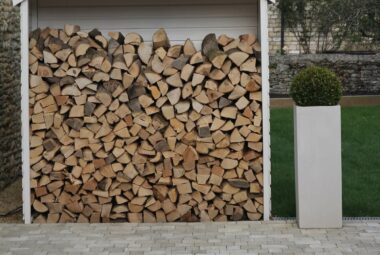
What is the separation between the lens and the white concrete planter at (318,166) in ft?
25.1

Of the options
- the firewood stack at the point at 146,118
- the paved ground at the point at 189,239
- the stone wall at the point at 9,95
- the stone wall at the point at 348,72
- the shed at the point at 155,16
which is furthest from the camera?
the stone wall at the point at 348,72

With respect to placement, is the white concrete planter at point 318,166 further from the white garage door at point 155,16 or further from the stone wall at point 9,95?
the stone wall at point 9,95

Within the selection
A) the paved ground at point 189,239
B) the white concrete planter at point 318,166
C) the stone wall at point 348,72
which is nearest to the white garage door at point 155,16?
the white concrete planter at point 318,166

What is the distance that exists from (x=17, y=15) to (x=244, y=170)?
14.5 ft

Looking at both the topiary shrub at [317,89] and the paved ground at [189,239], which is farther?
the topiary shrub at [317,89]

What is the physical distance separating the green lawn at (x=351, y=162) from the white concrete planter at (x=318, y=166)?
2.40ft

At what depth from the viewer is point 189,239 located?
24.3 feet

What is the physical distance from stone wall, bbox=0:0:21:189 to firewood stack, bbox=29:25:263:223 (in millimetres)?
2311

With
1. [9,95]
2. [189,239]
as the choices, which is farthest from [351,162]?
[9,95]

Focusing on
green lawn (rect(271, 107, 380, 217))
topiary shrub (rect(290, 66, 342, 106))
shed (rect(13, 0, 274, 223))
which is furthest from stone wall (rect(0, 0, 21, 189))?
topiary shrub (rect(290, 66, 342, 106))

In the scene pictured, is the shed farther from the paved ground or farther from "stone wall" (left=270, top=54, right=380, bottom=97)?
"stone wall" (left=270, top=54, right=380, bottom=97)

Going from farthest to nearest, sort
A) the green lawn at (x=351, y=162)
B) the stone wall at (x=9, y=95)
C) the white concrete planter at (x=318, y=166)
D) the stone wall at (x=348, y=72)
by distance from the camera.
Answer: the stone wall at (x=348, y=72), the stone wall at (x=9, y=95), the green lawn at (x=351, y=162), the white concrete planter at (x=318, y=166)

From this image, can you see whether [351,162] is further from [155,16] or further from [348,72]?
[348,72]

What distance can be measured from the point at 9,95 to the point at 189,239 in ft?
13.5
